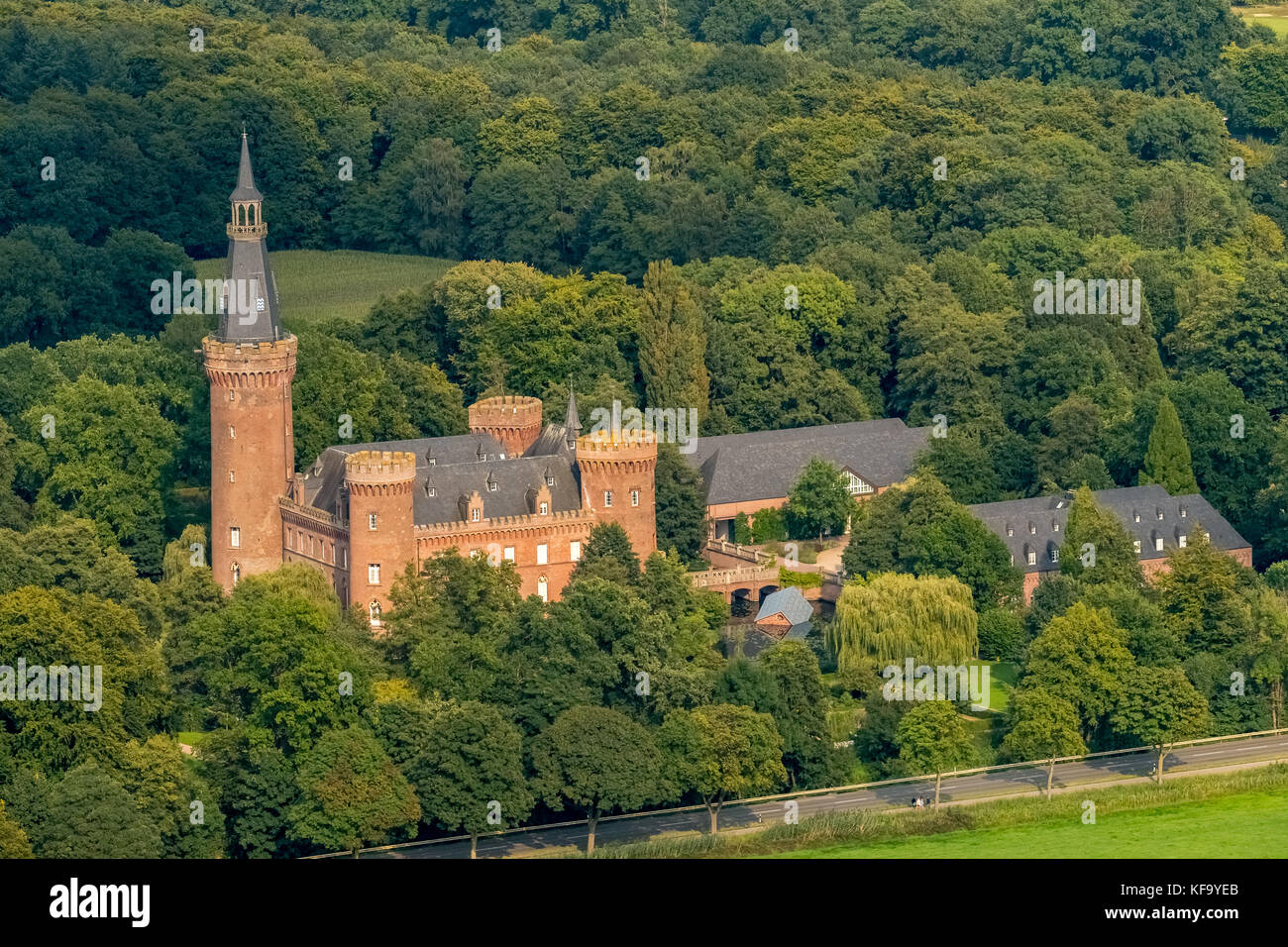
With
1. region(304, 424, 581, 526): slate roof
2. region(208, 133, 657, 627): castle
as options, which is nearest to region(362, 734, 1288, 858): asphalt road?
region(208, 133, 657, 627): castle

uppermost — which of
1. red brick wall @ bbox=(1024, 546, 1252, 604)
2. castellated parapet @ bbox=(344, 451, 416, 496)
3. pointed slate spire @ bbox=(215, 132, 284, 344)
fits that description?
pointed slate spire @ bbox=(215, 132, 284, 344)

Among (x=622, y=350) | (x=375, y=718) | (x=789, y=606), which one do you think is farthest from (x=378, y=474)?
(x=622, y=350)

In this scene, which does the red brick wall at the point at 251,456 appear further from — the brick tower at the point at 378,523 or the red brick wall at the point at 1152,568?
the red brick wall at the point at 1152,568

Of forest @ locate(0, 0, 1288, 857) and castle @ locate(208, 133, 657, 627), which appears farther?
castle @ locate(208, 133, 657, 627)

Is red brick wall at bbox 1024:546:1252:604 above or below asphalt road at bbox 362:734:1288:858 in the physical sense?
above

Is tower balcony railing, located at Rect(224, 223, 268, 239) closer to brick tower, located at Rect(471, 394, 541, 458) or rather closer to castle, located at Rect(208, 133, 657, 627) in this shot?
castle, located at Rect(208, 133, 657, 627)

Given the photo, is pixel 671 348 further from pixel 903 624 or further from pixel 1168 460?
pixel 903 624

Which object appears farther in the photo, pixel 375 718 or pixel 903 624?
pixel 903 624

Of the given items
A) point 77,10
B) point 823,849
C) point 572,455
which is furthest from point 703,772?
point 77,10
